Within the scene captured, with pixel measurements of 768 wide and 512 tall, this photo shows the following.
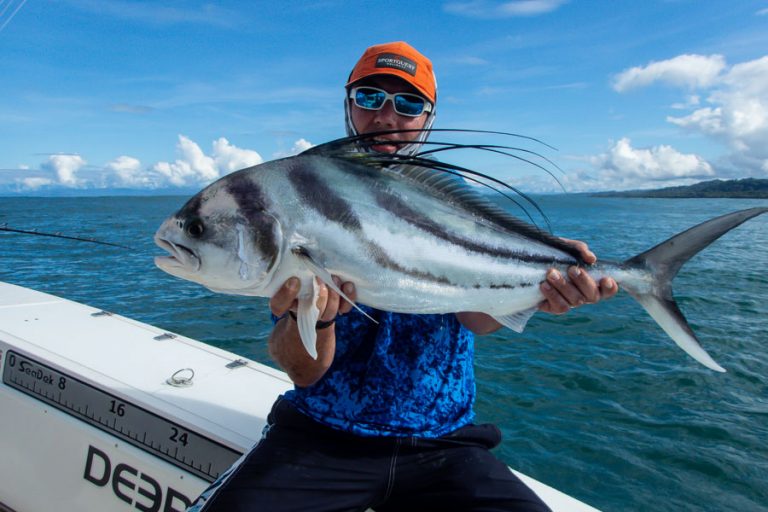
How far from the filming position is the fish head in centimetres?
206

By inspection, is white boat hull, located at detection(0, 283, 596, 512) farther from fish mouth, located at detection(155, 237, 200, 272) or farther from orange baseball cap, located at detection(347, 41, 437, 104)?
orange baseball cap, located at detection(347, 41, 437, 104)

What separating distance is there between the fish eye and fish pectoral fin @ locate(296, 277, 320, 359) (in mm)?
483

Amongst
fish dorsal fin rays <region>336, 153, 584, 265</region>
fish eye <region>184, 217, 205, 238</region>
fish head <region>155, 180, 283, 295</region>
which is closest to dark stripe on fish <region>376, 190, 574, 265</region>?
fish dorsal fin rays <region>336, 153, 584, 265</region>

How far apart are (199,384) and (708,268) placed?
18.9 meters

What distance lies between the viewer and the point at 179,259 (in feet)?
6.87

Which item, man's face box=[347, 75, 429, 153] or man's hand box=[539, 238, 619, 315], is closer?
man's hand box=[539, 238, 619, 315]

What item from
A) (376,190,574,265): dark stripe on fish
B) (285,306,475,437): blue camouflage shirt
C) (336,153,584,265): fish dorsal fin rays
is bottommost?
(285,306,475,437): blue camouflage shirt

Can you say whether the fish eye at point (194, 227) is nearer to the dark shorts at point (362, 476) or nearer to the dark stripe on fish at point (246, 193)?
the dark stripe on fish at point (246, 193)

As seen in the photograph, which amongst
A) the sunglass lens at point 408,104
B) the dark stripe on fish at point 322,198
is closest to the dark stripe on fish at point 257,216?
the dark stripe on fish at point 322,198

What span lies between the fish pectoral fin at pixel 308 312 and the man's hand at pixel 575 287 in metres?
1.20

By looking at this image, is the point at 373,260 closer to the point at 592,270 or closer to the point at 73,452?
the point at 592,270

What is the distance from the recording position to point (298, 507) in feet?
8.00

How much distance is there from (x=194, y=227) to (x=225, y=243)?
0.16 m

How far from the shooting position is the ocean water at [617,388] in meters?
5.48
